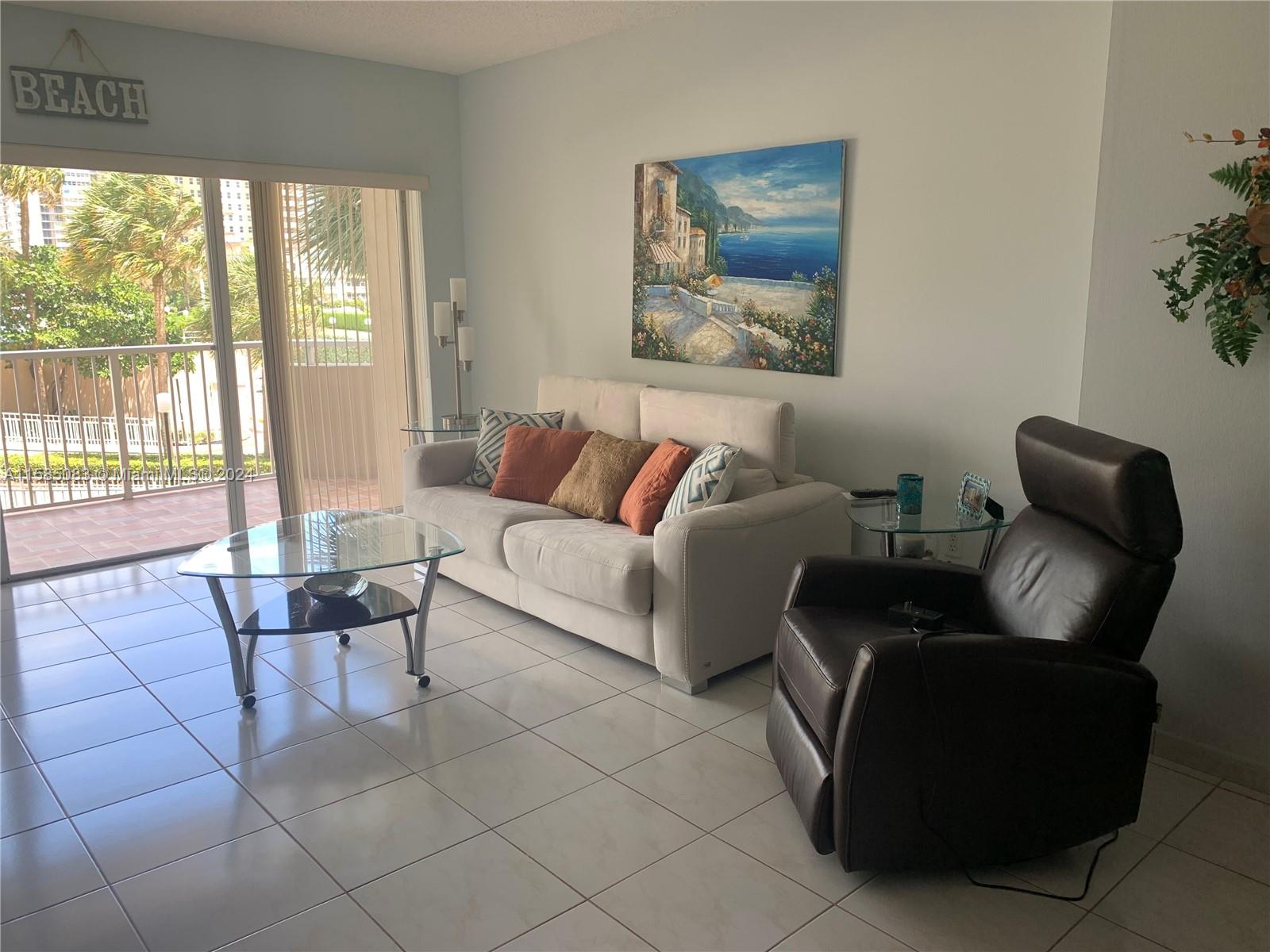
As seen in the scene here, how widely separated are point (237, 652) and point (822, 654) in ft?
6.37

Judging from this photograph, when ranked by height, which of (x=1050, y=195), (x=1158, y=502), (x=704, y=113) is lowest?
(x=1158, y=502)

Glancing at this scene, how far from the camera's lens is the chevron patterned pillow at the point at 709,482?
338 centimetres

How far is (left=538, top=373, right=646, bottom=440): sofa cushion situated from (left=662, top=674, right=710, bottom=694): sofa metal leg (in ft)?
4.24

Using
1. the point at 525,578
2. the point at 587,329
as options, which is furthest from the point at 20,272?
the point at 525,578

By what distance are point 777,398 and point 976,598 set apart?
1.51 metres

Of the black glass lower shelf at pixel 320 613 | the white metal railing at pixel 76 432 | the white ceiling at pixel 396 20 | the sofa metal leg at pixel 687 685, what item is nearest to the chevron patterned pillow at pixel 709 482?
the sofa metal leg at pixel 687 685

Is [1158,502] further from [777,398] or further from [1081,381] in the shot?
[777,398]

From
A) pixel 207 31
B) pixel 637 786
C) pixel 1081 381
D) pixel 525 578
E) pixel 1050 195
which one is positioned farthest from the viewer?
pixel 207 31

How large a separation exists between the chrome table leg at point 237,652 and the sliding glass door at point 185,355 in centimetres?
202

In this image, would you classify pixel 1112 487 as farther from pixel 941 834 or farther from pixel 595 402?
pixel 595 402

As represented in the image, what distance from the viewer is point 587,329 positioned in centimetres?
486

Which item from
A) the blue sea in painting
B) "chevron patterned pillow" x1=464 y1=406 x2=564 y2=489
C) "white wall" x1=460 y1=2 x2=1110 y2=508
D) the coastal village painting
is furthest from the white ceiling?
"chevron patterned pillow" x1=464 y1=406 x2=564 y2=489

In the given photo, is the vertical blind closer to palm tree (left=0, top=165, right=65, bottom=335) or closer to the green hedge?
the green hedge

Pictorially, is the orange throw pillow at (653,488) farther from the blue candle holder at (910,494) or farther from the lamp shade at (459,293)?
the lamp shade at (459,293)
